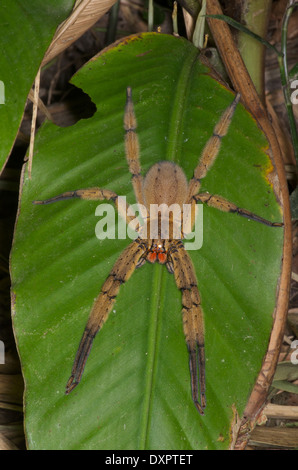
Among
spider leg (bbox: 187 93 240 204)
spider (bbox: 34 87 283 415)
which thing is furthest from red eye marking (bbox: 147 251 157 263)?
spider leg (bbox: 187 93 240 204)

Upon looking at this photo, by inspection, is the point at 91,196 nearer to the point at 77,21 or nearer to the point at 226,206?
the point at 226,206

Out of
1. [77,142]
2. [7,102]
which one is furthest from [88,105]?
[7,102]

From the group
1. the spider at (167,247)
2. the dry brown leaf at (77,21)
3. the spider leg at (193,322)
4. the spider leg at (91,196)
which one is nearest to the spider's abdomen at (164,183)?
the spider at (167,247)

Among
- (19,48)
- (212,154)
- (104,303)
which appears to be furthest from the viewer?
(212,154)

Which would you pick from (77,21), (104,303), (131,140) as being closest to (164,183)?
(131,140)

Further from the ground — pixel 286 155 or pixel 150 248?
pixel 286 155
